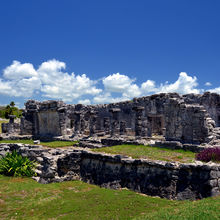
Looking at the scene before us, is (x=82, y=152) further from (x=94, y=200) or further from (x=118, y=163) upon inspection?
(x=94, y=200)

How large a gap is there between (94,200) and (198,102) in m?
21.6

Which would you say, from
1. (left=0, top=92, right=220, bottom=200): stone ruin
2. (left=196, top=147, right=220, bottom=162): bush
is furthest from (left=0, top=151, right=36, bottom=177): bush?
(left=196, top=147, right=220, bottom=162): bush

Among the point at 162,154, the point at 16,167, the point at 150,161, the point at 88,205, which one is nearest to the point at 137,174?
the point at 150,161

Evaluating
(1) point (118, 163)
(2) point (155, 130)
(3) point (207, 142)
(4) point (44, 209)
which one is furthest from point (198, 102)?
(4) point (44, 209)

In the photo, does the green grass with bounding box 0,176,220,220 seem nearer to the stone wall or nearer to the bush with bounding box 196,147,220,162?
the stone wall

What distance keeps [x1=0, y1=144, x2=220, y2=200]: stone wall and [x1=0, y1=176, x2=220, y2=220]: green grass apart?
47cm

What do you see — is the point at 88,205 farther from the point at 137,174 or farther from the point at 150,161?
the point at 150,161

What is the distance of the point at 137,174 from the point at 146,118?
713 inches

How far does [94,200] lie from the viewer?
24.7 ft

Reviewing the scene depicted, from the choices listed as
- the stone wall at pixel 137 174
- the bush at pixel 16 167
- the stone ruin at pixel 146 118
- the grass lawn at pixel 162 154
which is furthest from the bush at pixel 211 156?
the bush at pixel 16 167

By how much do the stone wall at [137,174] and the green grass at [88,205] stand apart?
47 cm

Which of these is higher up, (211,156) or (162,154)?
(211,156)

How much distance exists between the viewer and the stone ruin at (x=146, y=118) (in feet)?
48.0

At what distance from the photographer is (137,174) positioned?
343 inches
